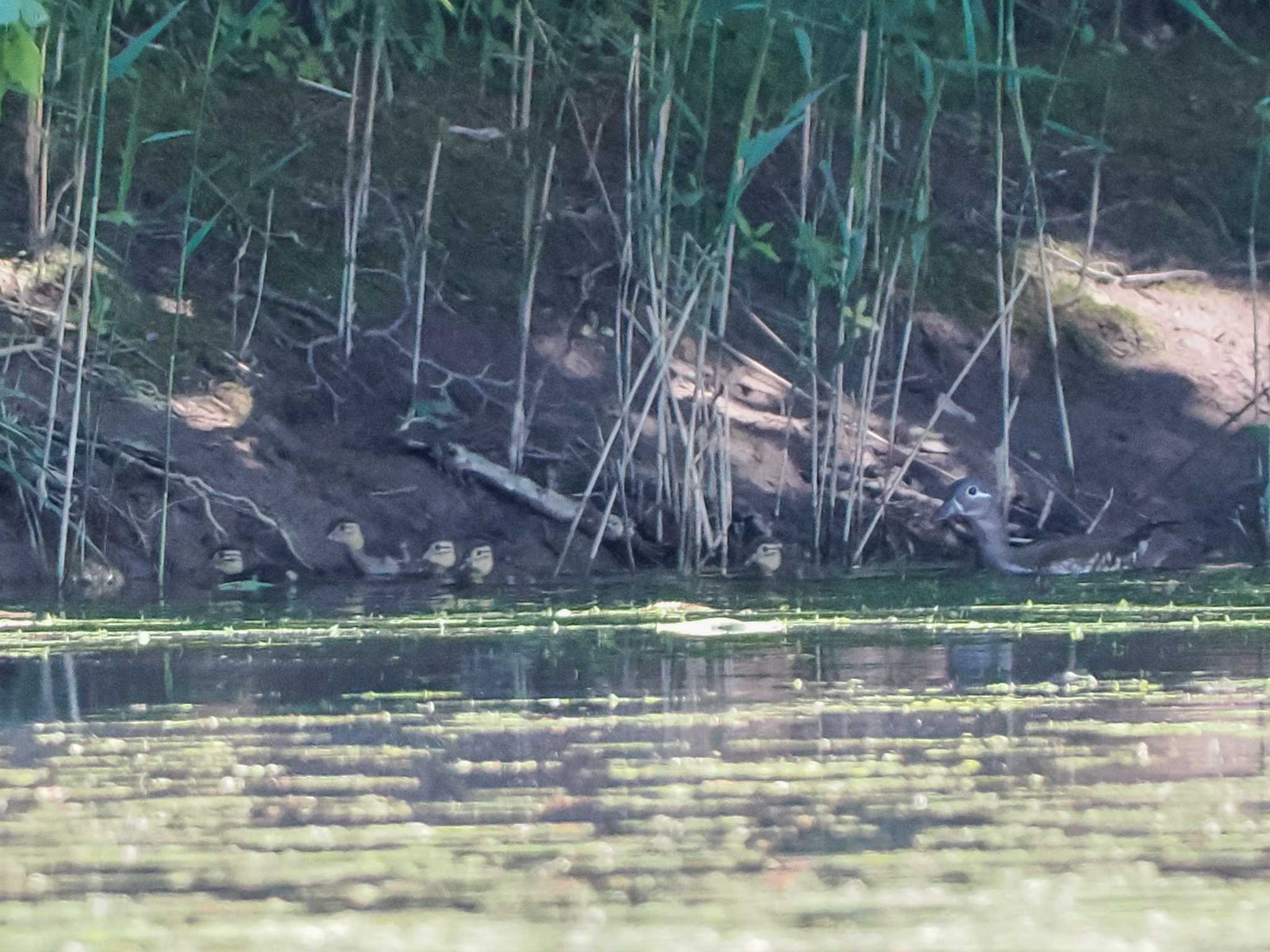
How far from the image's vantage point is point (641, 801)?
4.54 metres

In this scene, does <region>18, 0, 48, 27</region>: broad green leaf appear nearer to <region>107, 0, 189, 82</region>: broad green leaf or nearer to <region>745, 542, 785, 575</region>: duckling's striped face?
<region>107, 0, 189, 82</region>: broad green leaf

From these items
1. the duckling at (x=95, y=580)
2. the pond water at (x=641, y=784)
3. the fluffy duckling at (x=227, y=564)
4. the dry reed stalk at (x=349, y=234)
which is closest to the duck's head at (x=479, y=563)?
the fluffy duckling at (x=227, y=564)

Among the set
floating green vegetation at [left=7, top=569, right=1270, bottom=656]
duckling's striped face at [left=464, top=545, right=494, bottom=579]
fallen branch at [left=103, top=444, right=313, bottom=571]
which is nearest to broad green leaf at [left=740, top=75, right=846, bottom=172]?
floating green vegetation at [left=7, top=569, right=1270, bottom=656]

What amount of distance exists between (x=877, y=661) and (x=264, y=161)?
6.78 metres

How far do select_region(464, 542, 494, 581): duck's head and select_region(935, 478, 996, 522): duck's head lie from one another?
6.81 feet

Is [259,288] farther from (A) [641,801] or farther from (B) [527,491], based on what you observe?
(A) [641,801]

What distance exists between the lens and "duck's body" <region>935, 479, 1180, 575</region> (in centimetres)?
1059

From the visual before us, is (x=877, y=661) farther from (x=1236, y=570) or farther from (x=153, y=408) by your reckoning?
(x=153, y=408)

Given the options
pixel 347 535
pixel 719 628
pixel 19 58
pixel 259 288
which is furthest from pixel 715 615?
pixel 259 288

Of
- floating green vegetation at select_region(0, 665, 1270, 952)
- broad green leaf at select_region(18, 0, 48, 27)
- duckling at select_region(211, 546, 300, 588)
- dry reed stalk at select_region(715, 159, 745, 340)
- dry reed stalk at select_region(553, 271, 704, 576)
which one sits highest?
broad green leaf at select_region(18, 0, 48, 27)

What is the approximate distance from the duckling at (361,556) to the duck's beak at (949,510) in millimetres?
2378

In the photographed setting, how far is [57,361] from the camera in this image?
9.23m

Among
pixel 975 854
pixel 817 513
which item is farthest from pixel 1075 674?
pixel 817 513

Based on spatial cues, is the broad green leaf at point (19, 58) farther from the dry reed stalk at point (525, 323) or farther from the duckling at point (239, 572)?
the dry reed stalk at point (525, 323)
